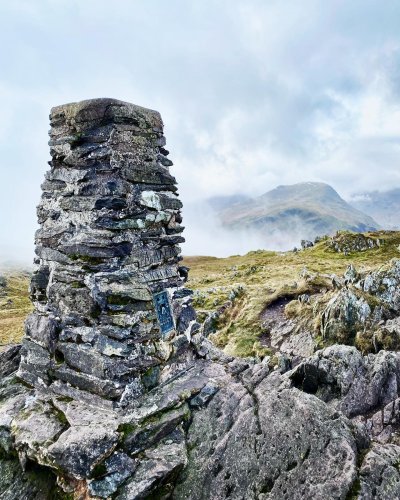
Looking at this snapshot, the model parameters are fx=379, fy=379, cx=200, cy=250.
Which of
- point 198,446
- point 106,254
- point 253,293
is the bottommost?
point 198,446

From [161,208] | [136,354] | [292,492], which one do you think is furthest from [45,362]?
[292,492]

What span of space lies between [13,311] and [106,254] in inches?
3615

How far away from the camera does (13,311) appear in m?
89.9

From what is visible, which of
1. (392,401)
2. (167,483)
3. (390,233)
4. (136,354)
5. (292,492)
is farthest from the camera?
(390,233)

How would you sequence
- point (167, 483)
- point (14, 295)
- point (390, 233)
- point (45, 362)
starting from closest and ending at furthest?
1. point (167, 483)
2. point (45, 362)
3. point (390, 233)
4. point (14, 295)

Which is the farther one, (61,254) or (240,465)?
(61,254)

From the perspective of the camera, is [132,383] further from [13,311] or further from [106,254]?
[13,311]

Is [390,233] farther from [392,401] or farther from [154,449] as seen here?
[154,449]

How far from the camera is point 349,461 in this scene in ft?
25.0

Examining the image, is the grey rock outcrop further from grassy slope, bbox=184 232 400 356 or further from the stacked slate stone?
grassy slope, bbox=184 232 400 356

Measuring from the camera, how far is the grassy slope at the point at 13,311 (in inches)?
2332

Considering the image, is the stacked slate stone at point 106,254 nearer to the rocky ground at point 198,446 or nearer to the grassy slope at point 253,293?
the rocky ground at point 198,446

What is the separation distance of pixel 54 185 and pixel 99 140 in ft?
6.18

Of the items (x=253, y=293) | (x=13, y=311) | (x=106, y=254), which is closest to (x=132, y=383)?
(x=106, y=254)
